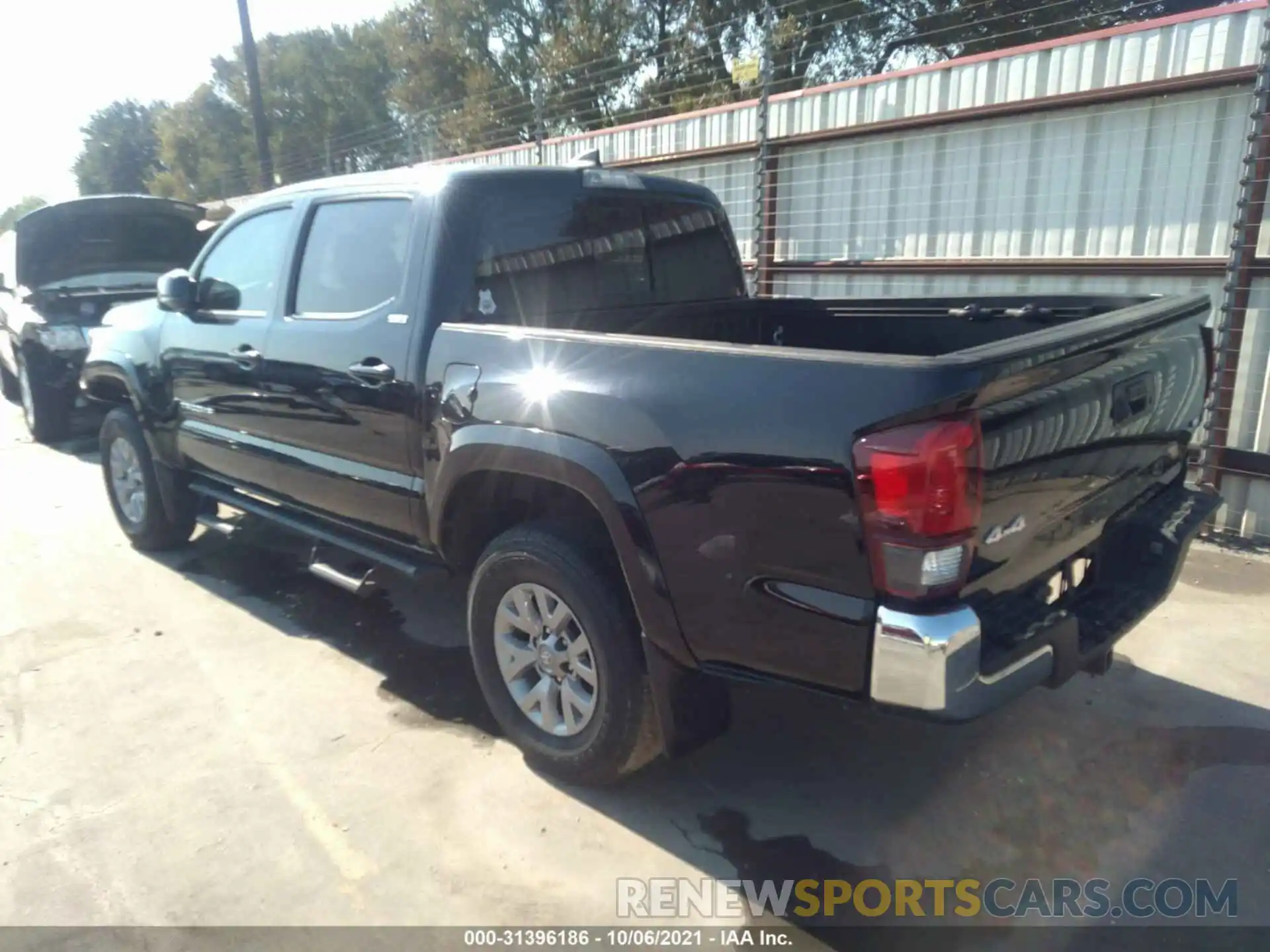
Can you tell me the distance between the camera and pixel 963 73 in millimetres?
6141

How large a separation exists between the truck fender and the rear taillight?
2.19 ft

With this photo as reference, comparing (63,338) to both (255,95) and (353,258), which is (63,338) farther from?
(255,95)

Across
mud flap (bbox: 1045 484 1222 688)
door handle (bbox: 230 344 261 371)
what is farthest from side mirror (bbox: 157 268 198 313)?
mud flap (bbox: 1045 484 1222 688)

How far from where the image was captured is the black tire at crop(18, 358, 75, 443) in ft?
27.6

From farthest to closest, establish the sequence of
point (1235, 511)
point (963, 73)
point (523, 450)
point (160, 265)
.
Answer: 1. point (160, 265)
2. point (963, 73)
3. point (1235, 511)
4. point (523, 450)

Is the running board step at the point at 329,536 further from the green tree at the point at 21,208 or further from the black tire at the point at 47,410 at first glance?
the green tree at the point at 21,208

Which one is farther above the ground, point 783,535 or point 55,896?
point 783,535

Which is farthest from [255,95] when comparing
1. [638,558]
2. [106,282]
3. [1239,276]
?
[638,558]

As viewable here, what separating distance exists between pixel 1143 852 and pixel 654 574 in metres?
1.67

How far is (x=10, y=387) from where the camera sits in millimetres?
11000

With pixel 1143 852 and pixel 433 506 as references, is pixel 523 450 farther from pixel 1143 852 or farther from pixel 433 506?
pixel 1143 852

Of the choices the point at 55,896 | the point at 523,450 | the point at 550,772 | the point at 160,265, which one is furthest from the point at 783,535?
the point at 160,265

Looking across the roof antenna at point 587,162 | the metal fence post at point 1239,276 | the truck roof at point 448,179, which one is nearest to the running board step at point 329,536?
the truck roof at point 448,179

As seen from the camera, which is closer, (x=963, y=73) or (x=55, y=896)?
(x=55, y=896)
